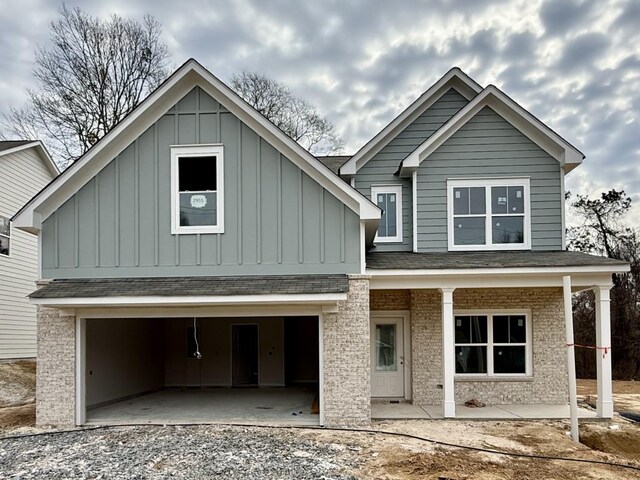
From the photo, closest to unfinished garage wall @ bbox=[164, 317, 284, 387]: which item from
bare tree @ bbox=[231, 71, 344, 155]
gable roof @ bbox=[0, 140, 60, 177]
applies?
gable roof @ bbox=[0, 140, 60, 177]

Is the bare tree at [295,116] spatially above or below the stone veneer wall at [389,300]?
above

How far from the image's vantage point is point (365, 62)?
53.3 feet

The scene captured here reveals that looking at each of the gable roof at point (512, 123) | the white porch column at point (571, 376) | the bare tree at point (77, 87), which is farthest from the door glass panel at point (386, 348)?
the bare tree at point (77, 87)

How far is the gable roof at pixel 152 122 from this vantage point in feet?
29.8

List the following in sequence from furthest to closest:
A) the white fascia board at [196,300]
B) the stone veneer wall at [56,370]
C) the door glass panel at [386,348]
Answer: the door glass panel at [386,348], the stone veneer wall at [56,370], the white fascia board at [196,300]

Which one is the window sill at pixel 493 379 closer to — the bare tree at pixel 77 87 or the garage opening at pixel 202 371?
the garage opening at pixel 202 371

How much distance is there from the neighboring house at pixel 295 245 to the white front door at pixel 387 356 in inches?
19.0

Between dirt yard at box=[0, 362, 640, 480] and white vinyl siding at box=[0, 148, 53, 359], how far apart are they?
6.17 m

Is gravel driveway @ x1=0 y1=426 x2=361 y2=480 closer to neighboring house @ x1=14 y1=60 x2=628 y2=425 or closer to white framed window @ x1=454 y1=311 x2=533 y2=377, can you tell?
neighboring house @ x1=14 y1=60 x2=628 y2=425

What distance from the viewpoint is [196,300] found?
8.54 m

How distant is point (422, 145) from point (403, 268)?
3.11 m

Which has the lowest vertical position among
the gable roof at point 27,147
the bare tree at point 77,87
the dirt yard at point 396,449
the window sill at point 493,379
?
the dirt yard at point 396,449

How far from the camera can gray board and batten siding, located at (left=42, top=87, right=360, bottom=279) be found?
30.3ft

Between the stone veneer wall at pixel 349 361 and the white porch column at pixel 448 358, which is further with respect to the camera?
the white porch column at pixel 448 358
